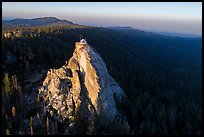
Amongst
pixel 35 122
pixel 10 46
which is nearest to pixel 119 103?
pixel 35 122

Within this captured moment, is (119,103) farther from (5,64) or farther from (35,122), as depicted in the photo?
(5,64)

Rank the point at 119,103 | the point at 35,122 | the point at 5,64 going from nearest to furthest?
the point at 35,122 → the point at 119,103 → the point at 5,64

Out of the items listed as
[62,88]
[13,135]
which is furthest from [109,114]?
[13,135]

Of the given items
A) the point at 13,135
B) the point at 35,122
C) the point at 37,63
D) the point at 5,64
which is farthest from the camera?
the point at 37,63

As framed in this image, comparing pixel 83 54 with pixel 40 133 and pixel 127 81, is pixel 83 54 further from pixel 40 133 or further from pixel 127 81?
pixel 127 81

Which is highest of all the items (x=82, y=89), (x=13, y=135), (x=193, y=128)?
(x=82, y=89)

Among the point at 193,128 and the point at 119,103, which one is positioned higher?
the point at 119,103

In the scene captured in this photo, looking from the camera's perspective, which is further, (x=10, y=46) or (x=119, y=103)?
(x=10, y=46)
